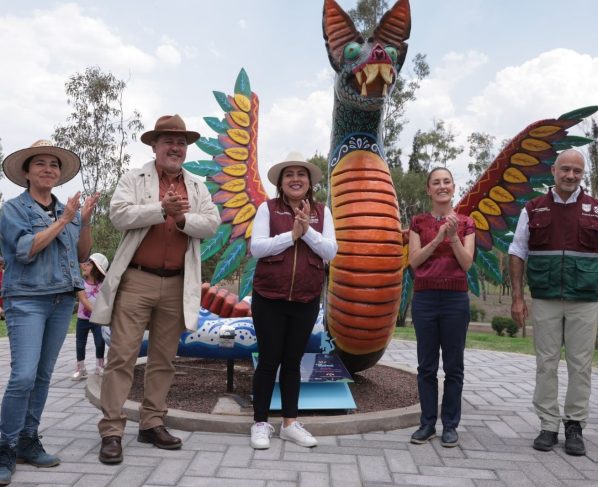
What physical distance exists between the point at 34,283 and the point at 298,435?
5.38ft

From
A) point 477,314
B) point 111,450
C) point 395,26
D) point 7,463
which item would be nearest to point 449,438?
point 111,450

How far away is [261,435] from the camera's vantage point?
296cm

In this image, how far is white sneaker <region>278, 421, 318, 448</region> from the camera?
9.79 ft

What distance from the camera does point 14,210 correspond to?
2480mm

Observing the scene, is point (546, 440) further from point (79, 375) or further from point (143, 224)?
point (79, 375)

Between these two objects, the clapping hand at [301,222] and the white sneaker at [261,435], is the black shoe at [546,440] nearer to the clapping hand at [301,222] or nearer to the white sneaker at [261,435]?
the white sneaker at [261,435]

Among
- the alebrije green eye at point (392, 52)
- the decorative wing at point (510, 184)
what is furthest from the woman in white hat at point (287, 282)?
the decorative wing at point (510, 184)

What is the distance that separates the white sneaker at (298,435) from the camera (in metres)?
2.98

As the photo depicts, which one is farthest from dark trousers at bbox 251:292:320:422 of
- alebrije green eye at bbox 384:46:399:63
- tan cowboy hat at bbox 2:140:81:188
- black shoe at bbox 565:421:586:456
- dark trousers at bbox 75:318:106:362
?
dark trousers at bbox 75:318:106:362

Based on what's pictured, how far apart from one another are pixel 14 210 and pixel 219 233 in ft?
6.03

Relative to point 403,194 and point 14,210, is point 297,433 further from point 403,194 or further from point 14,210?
point 403,194

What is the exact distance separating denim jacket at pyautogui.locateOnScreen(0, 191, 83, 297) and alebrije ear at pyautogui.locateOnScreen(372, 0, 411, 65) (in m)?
2.45

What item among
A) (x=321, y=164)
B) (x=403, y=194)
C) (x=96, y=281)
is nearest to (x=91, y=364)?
(x=96, y=281)

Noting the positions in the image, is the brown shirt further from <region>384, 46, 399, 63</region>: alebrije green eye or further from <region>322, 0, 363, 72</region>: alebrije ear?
<region>384, 46, 399, 63</region>: alebrije green eye
